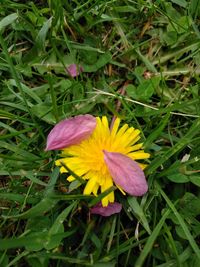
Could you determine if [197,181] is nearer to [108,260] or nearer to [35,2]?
[108,260]

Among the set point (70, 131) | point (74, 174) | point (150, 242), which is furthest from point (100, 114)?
point (150, 242)

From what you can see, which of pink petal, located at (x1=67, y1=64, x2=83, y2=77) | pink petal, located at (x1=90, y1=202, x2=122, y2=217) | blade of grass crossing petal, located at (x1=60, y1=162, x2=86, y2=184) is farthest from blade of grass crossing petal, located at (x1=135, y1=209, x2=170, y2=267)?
pink petal, located at (x1=67, y1=64, x2=83, y2=77)

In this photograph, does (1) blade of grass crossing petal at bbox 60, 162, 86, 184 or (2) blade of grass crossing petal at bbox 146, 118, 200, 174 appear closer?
(1) blade of grass crossing petal at bbox 60, 162, 86, 184

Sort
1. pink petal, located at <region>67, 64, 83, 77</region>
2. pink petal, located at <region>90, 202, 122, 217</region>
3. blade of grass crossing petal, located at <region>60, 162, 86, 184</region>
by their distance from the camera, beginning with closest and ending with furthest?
blade of grass crossing petal, located at <region>60, 162, 86, 184</region>
pink petal, located at <region>90, 202, 122, 217</region>
pink petal, located at <region>67, 64, 83, 77</region>

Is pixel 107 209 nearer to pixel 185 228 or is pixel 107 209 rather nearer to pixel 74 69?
pixel 185 228

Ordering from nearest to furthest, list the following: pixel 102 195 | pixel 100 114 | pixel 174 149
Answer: pixel 102 195
pixel 174 149
pixel 100 114

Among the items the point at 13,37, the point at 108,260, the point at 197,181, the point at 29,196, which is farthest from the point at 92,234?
the point at 13,37

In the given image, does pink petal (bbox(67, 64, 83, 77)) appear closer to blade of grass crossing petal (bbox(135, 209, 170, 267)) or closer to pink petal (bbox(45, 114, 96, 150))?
pink petal (bbox(45, 114, 96, 150))
